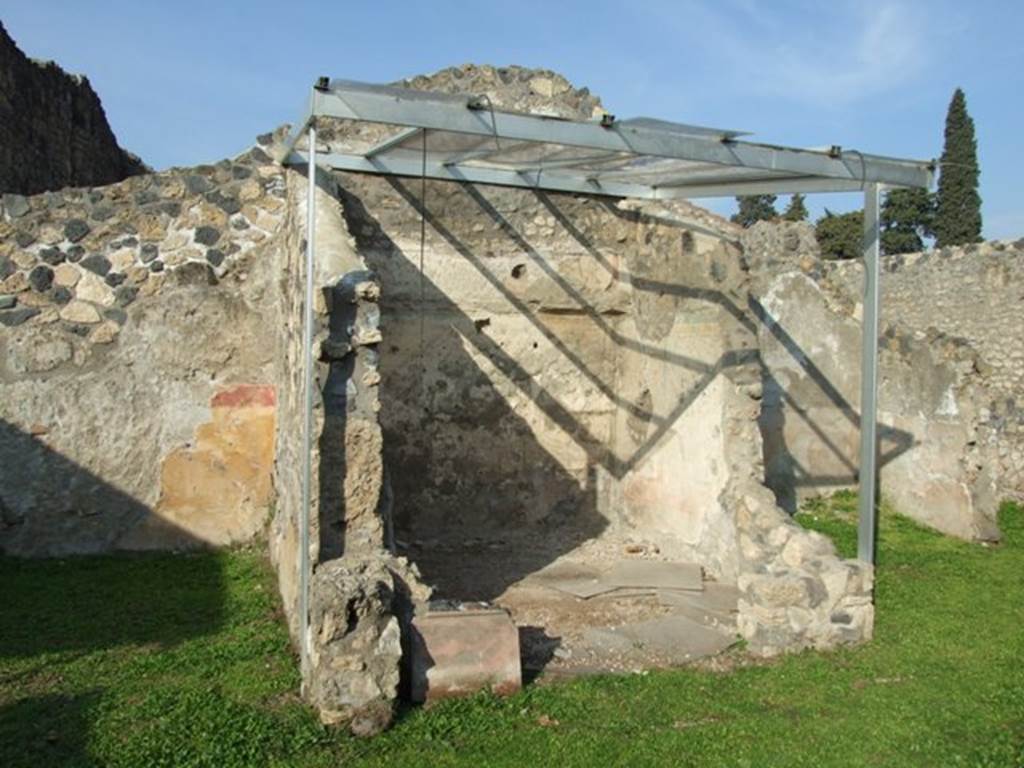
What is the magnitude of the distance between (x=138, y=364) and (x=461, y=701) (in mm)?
3727

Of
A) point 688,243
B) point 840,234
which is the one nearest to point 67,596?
point 688,243

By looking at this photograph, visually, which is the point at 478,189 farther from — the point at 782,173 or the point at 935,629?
the point at 935,629

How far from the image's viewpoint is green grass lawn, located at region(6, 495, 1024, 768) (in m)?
3.73

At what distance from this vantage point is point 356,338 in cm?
479

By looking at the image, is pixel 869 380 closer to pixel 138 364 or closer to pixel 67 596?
pixel 138 364

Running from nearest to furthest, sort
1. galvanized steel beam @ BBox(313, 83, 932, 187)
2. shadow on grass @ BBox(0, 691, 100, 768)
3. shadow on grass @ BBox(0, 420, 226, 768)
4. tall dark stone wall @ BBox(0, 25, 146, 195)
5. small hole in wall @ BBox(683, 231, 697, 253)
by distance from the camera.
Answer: shadow on grass @ BBox(0, 691, 100, 768)
shadow on grass @ BBox(0, 420, 226, 768)
galvanized steel beam @ BBox(313, 83, 932, 187)
small hole in wall @ BBox(683, 231, 697, 253)
tall dark stone wall @ BBox(0, 25, 146, 195)

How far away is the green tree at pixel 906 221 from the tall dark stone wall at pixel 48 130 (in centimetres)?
2988

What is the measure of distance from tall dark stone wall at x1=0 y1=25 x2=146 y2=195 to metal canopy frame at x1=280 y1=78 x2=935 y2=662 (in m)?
3.63

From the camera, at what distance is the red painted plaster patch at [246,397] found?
6.67m

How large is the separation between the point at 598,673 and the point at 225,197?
4.37m

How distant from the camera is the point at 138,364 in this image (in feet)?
21.5

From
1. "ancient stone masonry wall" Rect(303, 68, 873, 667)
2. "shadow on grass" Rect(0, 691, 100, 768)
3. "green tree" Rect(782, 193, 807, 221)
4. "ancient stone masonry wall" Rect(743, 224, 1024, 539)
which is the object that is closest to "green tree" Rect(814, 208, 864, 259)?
"green tree" Rect(782, 193, 807, 221)

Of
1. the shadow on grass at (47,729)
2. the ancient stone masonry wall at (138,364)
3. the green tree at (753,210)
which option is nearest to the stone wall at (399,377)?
the ancient stone masonry wall at (138,364)

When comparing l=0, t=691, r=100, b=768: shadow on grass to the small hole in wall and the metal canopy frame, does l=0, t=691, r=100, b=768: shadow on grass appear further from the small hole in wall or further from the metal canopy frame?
the small hole in wall
